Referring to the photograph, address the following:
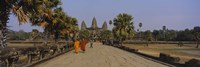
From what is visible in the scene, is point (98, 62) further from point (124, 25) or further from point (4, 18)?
point (124, 25)

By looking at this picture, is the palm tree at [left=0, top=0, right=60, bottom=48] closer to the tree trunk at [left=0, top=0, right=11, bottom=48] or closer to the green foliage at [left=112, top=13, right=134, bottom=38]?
the tree trunk at [left=0, top=0, right=11, bottom=48]

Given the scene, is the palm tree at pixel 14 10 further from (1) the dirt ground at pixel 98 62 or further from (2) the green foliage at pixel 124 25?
(2) the green foliage at pixel 124 25

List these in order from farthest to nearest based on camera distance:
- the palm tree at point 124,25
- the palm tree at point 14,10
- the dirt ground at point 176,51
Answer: the palm tree at point 124,25, the dirt ground at point 176,51, the palm tree at point 14,10

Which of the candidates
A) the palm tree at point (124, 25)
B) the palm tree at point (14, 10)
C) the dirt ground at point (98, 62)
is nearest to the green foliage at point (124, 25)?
the palm tree at point (124, 25)

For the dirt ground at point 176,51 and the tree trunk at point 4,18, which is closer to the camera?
the tree trunk at point 4,18

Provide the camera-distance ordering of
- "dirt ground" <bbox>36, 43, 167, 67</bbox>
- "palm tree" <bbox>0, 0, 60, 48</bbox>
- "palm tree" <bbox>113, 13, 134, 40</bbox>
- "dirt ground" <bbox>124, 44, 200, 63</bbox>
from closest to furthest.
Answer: "palm tree" <bbox>0, 0, 60, 48</bbox>
"dirt ground" <bbox>36, 43, 167, 67</bbox>
"dirt ground" <bbox>124, 44, 200, 63</bbox>
"palm tree" <bbox>113, 13, 134, 40</bbox>

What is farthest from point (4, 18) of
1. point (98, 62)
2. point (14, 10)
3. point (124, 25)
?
point (124, 25)

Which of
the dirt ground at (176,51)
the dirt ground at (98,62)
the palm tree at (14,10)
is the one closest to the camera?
the palm tree at (14,10)

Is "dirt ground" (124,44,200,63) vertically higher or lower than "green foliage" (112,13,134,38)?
lower

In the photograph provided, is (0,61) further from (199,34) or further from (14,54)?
(199,34)

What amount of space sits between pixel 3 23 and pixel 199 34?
15171 cm

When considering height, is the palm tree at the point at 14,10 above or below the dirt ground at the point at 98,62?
above

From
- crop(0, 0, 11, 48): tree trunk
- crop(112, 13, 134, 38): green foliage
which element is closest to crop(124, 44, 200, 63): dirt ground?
crop(112, 13, 134, 38): green foliage

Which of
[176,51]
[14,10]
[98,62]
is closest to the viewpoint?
[14,10]
